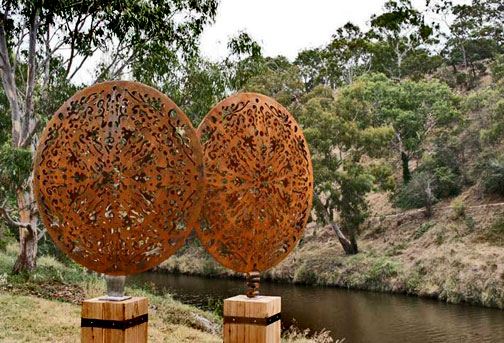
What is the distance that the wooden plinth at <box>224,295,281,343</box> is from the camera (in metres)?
3.62

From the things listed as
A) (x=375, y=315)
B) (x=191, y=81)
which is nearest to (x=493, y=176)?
(x=375, y=315)

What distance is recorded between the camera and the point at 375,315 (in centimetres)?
1434

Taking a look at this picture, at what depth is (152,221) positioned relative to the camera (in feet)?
11.6

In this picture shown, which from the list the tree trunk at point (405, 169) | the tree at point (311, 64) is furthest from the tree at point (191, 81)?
the tree at point (311, 64)

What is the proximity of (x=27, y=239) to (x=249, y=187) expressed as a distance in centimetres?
842

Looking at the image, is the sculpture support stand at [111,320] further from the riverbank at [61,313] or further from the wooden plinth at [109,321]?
the riverbank at [61,313]

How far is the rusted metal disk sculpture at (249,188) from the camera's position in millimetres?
3816

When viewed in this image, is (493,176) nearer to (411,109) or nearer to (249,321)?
(411,109)

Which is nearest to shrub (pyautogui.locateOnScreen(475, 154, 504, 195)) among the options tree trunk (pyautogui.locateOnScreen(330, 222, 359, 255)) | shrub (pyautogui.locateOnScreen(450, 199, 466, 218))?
shrub (pyautogui.locateOnScreen(450, 199, 466, 218))

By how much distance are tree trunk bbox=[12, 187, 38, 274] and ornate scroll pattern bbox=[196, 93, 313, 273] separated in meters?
7.93

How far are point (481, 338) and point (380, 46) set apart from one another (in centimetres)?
2727

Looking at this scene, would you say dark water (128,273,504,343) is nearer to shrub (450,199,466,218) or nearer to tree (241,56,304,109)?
shrub (450,199,466,218)

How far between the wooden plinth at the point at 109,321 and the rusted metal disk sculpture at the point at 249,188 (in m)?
0.68

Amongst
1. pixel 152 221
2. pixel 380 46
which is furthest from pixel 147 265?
pixel 380 46
